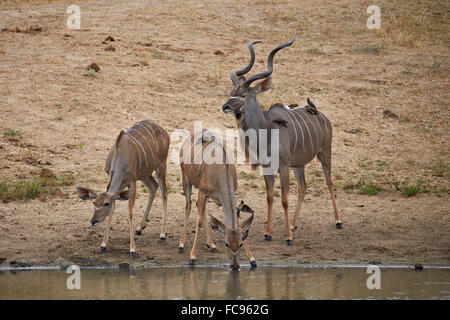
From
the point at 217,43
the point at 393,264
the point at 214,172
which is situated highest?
the point at 217,43

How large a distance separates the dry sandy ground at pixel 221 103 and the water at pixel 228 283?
1.28 ft

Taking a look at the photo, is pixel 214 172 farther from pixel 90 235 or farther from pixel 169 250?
pixel 90 235

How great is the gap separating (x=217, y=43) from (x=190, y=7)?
2554 millimetres

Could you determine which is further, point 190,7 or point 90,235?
point 190,7

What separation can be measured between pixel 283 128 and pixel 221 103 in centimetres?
437

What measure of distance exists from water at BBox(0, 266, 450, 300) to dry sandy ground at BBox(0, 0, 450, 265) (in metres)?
0.39

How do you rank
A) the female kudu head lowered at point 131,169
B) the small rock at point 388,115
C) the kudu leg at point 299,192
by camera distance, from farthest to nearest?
the small rock at point 388,115 < the kudu leg at point 299,192 < the female kudu head lowered at point 131,169

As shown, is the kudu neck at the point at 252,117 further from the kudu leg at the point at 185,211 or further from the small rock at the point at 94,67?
the small rock at the point at 94,67

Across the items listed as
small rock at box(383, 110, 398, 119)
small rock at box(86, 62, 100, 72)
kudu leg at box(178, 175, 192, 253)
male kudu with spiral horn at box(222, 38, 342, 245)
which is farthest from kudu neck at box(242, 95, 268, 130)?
small rock at box(86, 62, 100, 72)

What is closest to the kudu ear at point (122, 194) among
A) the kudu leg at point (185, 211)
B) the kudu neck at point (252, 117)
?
the kudu leg at point (185, 211)

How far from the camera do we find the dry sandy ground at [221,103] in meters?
8.25
